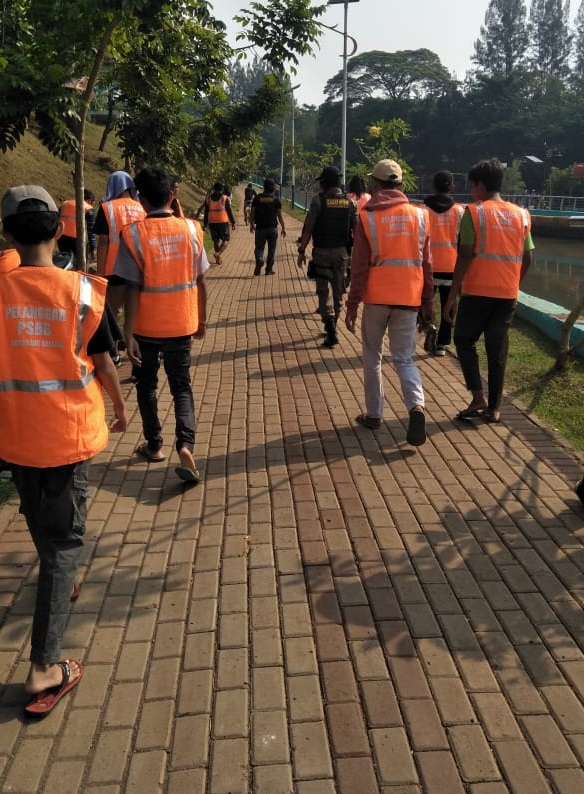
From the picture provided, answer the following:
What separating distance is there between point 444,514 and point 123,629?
1893 mm

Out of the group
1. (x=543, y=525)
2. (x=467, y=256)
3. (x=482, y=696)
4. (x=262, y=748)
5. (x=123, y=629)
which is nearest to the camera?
(x=262, y=748)

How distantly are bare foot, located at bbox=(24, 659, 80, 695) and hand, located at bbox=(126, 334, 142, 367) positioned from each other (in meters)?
2.00

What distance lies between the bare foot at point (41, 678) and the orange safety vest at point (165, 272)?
2.15m

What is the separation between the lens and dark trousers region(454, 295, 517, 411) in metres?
5.33

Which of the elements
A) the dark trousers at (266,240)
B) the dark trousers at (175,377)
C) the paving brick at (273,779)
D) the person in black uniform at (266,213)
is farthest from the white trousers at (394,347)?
the dark trousers at (266,240)

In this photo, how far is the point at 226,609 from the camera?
318cm

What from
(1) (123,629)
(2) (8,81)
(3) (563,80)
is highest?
(3) (563,80)

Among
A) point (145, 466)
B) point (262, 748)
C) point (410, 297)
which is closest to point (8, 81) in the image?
point (145, 466)

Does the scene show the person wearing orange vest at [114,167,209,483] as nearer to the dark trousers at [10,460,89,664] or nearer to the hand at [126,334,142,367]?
the hand at [126,334,142,367]

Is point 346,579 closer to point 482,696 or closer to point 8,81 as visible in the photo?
point 482,696

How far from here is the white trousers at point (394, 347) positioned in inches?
198

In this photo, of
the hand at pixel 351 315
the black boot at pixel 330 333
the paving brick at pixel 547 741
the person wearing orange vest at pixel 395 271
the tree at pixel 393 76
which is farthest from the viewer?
the tree at pixel 393 76

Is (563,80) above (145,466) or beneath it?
above

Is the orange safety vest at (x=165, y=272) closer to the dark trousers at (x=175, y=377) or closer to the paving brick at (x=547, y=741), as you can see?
the dark trousers at (x=175, y=377)
